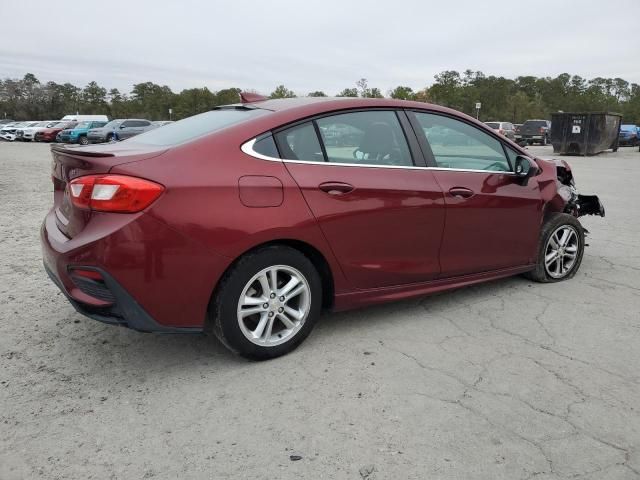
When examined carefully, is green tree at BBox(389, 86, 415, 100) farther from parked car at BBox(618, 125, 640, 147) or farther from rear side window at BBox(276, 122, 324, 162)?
rear side window at BBox(276, 122, 324, 162)

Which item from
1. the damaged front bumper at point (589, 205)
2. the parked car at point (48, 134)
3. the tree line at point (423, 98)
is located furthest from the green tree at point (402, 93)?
the damaged front bumper at point (589, 205)

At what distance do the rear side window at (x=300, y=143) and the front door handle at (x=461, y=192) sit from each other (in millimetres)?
1049

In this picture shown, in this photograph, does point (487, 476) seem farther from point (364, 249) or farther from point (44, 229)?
point (44, 229)

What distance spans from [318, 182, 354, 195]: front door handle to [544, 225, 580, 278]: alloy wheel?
2269 millimetres

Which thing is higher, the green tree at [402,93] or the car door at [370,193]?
the green tree at [402,93]

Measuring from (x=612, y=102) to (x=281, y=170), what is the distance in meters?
80.5

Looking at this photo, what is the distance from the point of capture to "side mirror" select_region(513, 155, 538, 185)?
13.7 feet

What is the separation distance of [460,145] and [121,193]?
251cm

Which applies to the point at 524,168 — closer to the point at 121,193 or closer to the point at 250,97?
the point at 250,97

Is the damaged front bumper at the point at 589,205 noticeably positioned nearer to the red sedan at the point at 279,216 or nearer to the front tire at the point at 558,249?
the front tire at the point at 558,249

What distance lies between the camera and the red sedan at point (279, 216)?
271cm

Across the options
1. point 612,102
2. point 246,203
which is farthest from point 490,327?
point 612,102

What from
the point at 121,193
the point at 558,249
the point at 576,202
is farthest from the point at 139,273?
the point at 576,202

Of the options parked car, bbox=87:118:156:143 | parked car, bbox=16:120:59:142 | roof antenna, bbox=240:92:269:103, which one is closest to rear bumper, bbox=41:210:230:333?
roof antenna, bbox=240:92:269:103
